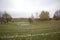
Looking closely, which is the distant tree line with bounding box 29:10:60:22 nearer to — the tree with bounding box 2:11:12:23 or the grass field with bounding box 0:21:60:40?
the grass field with bounding box 0:21:60:40

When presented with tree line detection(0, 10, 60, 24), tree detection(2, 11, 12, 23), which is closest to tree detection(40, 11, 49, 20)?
tree line detection(0, 10, 60, 24)

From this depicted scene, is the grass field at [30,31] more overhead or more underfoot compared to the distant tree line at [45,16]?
more underfoot

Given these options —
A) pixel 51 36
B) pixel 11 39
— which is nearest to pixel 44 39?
pixel 51 36

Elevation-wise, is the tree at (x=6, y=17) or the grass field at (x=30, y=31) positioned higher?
the tree at (x=6, y=17)

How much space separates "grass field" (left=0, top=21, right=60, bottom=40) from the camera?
245cm

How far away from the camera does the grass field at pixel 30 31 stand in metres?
2.45

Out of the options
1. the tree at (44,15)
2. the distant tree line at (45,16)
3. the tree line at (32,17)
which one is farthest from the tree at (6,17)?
the tree at (44,15)

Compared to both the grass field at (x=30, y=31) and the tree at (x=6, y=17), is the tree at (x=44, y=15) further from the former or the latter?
the tree at (x=6, y=17)

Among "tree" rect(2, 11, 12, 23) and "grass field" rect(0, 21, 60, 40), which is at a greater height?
"tree" rect(2, 11, 12, 23)

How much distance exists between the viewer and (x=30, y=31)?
2506 millimetres

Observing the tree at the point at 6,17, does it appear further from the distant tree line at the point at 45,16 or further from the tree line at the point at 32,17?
the distant tree line at the point at 45,16

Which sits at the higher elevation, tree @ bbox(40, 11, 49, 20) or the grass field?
tree @ bbox(40, 11, 49, 20)

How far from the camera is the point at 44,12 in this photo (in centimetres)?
253

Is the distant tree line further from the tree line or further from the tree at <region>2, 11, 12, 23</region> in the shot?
the tree at <region>2, 11, 12, 23</region>
